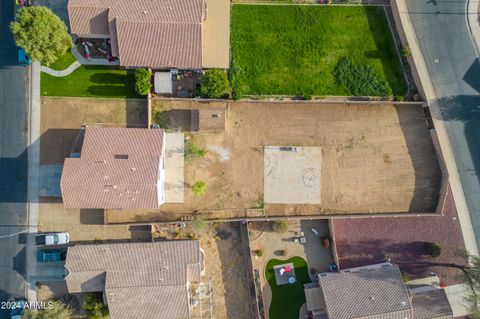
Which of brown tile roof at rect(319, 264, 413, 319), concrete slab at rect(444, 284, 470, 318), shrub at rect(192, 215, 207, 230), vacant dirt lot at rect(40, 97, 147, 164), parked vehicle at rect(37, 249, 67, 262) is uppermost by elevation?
vacant dirt lot at rect(40, 97, 147, 164)

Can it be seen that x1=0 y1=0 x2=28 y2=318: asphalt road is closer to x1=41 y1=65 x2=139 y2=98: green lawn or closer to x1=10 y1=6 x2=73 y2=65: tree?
x1=41 y1=65 x2=139 y2=98: green lawn

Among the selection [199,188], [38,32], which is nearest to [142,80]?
[38,32]

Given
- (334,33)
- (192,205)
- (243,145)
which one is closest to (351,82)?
(334,33)

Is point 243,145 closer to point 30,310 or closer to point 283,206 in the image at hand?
point 283,206

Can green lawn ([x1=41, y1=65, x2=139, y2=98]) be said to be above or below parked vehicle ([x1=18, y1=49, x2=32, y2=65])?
below

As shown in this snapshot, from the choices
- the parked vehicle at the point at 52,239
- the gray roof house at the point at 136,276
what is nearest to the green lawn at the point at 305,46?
the gray roof house at the point at 136,276

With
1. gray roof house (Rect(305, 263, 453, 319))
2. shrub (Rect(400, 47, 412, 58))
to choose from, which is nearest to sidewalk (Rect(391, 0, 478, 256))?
shrub (Rect(400, 47, 412, 58))

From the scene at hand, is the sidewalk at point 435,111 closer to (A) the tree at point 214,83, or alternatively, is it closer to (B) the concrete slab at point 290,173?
(B) the concrete slab at point 290,173
